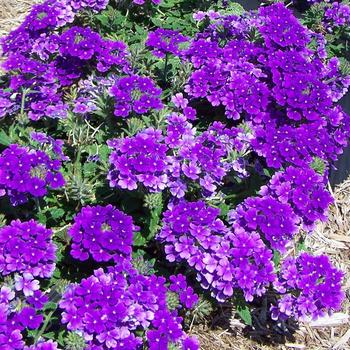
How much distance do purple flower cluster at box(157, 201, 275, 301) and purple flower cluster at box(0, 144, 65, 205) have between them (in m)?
0.59

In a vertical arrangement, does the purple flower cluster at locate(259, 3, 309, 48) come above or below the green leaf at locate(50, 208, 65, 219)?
above

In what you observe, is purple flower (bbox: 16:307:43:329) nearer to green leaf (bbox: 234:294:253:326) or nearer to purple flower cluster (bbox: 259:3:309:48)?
green leaf (bbox: 234:294:253:326)

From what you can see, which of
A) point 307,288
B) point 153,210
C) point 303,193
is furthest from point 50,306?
point 303,193

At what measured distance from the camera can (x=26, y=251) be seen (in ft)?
9.85

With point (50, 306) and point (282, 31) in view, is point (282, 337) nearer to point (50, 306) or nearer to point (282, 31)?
point (50, 306)

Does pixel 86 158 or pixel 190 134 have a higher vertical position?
pixel 190 134

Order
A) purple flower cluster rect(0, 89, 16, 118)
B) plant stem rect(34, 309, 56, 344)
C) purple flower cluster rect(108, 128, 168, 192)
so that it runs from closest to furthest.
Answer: plant stem rect(34, 309, 56, 344), purple flower cluster rect(108, 128, 168, 192), purple flower cluster rect(0, 89, 16, 118)

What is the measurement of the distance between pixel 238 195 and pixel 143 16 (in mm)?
1934

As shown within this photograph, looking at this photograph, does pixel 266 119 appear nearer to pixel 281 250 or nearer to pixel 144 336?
pixel 281 250

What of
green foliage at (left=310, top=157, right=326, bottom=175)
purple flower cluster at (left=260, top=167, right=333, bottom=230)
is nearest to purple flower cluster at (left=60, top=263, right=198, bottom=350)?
purple flower cluster at (left=260, top=167, right=333, bottom=230)

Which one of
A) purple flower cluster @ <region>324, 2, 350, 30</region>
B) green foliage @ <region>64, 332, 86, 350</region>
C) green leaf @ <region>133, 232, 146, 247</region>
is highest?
purple flower cluster @ <region>324, 2, 350, 30</region>

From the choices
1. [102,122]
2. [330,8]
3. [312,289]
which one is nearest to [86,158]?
[102,122]

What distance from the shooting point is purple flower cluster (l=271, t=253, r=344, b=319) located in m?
3.22

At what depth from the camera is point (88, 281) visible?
9.39 ft
